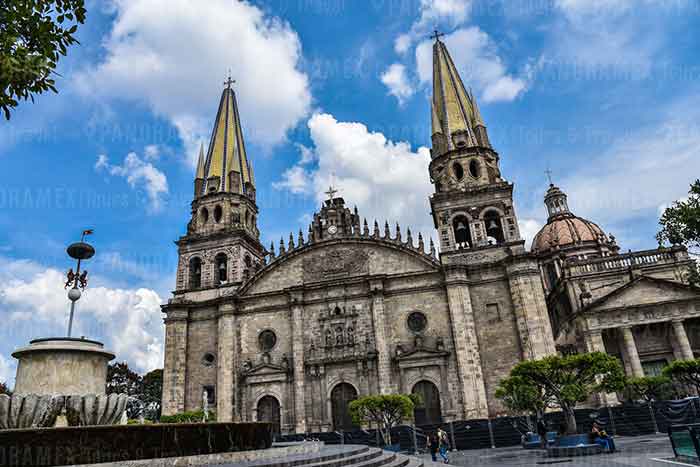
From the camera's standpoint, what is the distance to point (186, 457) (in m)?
7.64

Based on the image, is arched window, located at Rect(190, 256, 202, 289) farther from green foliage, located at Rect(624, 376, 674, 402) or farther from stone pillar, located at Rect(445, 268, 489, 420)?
green foliage, located at Rect(624, 376, 674, 402)

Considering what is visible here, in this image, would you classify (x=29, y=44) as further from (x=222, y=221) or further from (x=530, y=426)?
(x=222, y=221)

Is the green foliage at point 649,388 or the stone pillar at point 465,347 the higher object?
the stone pillar at point 465,347

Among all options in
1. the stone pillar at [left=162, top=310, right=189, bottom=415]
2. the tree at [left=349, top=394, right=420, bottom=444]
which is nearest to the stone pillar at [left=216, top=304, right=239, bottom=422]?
the stone pillar at [left=162, top=310, right=189, bottom=415]

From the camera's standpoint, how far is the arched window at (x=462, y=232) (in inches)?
1169

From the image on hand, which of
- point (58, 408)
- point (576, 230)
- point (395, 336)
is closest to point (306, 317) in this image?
point (395, 336)

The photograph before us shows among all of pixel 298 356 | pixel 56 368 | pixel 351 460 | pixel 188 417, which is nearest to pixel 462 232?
pixel 298 356

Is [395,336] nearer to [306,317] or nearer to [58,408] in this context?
[306,317]

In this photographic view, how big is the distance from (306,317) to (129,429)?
21.2m

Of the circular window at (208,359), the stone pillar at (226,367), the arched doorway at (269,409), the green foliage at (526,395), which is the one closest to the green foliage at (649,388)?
the green foliage at (526,395)

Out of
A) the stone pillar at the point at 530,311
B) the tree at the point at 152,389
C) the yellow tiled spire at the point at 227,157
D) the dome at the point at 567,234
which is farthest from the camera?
the tree at the point at 152,389

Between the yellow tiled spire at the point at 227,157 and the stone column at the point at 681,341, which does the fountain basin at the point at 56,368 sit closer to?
the yellow tiled spire at the point at 227,157

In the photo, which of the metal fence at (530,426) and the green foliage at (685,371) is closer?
the metal fence at (530,426)

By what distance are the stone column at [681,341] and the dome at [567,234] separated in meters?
17.5
